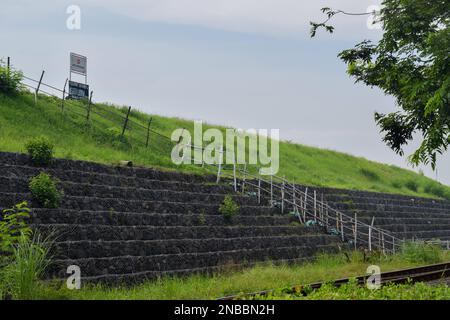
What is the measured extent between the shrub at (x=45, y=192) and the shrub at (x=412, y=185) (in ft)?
136

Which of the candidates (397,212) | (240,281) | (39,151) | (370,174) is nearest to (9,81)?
(39,151)

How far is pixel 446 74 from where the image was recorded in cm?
2078

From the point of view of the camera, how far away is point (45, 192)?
15.4 metres

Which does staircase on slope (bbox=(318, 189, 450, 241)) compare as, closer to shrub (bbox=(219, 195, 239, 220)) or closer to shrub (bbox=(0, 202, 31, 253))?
shrub (bbox=(219, 195, 239, 220))

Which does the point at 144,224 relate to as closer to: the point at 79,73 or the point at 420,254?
the point at 420,254

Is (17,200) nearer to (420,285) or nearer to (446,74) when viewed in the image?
(420,285)

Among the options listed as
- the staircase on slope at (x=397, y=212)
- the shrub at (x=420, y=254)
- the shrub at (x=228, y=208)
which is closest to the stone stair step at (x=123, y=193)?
the shrub at (x=228, y=208)

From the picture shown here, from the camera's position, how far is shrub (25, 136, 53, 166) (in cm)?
1694

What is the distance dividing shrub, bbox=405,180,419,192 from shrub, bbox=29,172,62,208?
136 ft

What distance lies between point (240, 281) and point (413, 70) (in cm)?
1272

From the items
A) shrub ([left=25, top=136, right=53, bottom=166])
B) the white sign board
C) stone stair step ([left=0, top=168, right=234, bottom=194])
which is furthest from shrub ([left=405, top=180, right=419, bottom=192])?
shrub ([left=25, top=136, right=53, bottom=166])

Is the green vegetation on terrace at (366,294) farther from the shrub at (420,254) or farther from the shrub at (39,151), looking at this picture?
the shrub at (420,254)

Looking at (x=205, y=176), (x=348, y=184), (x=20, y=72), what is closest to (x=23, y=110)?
(x=20, y=72)

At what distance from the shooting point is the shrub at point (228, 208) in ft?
67.6
